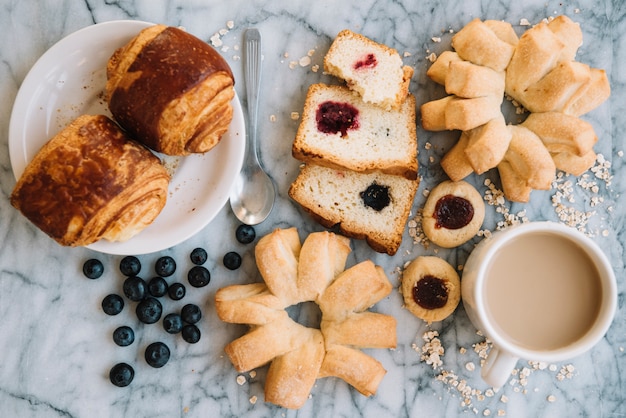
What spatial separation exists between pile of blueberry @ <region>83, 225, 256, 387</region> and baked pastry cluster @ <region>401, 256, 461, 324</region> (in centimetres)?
50

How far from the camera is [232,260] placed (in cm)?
180

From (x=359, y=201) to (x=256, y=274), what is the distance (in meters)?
0.38

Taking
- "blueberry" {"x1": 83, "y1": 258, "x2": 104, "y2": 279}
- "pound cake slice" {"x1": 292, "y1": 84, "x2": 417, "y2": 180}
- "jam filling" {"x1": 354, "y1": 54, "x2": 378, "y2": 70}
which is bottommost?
"blueberry" {"x1": 83, "y1": 258, "x2": 104, "y2": 279}

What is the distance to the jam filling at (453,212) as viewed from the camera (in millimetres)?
1788

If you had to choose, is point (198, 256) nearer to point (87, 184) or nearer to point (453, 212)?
point (87, 184)

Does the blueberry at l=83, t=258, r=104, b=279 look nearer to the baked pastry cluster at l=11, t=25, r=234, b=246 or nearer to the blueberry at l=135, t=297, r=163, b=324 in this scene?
the blueberry at l=135, t=297, r=163, b=324

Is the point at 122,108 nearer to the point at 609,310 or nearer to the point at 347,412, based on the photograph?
the point at 347,412

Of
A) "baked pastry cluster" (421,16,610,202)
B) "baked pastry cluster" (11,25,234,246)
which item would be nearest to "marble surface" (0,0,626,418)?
"baked pastry cluster" (421,16,610,202)

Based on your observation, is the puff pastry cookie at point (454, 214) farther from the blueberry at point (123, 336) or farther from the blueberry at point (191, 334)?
the blueberry at point (123, 336)

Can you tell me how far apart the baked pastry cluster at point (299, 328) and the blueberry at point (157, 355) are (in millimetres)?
198

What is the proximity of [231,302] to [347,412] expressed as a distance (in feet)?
1.67

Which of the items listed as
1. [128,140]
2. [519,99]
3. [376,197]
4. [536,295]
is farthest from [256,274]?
[519,99]

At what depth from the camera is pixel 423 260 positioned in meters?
1.81

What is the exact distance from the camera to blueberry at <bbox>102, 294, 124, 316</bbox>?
1772 mm
